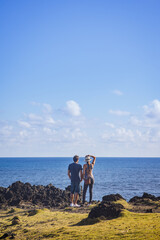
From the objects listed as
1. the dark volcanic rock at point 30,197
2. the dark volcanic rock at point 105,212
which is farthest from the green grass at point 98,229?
the dark volcanic rock at point 30,197

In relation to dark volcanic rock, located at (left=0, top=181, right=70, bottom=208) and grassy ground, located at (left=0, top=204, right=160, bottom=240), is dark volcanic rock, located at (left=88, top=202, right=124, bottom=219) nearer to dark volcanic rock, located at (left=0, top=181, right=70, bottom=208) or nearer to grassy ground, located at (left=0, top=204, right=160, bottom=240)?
grassy ground, located at (left=0, top=204, right=160, bottom=240)

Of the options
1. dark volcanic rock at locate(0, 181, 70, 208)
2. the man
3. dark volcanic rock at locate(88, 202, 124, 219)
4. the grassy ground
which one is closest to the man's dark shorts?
the man

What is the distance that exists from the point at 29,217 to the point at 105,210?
15.7ft

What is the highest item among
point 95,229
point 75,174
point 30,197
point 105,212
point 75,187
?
point 75,174

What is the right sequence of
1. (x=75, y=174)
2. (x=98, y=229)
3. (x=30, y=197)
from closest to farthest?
1. (x=98, y=229)
2. (x=75, y=174)
3. (x=30, y=197)

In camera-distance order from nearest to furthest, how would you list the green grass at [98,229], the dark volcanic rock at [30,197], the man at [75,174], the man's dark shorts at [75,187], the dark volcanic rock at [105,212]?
the green grass at [98,229]
the dark volcanic rock at [105,212]
the man at [75,174]
the man's dark shorts at [75,187]
the dark volcanic rock at [30,197]

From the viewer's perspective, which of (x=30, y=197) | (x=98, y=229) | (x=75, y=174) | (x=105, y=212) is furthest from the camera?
(x=30, y=197)

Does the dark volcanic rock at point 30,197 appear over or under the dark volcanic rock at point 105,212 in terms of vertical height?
under

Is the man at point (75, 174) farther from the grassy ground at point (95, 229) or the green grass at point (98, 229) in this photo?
the green grass at point (98, 229)

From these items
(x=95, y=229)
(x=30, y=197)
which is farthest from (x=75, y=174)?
(x=30, y=197)

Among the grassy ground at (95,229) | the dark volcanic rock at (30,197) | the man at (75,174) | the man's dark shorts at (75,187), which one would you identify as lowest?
the dark volcanic rock at (30,197)

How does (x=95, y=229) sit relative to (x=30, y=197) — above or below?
above

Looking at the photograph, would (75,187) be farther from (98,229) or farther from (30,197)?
(30,197)

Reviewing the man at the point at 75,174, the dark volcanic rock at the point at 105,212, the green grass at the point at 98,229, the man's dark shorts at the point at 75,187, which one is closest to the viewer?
the green grass at the point at 98,229
